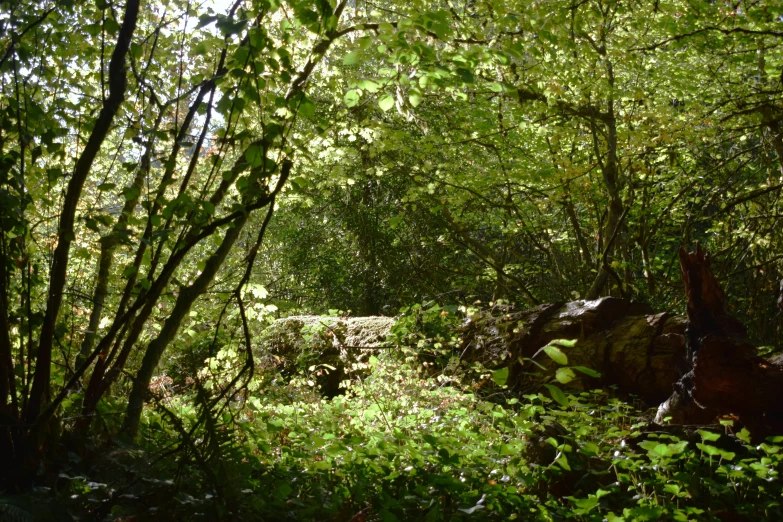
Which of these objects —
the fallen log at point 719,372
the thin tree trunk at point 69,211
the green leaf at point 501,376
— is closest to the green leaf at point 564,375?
the green leaf at point 501,376

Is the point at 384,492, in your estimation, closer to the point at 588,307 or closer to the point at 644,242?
the point at 588,307

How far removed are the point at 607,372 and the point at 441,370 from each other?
5.78 feet

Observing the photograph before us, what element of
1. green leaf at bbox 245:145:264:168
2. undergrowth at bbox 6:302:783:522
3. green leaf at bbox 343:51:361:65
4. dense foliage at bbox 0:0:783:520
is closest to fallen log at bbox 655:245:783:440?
undergrowth at bbox 6:302:783:522

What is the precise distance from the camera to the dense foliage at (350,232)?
2.41m

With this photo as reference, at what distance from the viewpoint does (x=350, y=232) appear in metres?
11.2

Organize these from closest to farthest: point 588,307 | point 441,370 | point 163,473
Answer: point 163,473 < point 588,307 < point 441,370

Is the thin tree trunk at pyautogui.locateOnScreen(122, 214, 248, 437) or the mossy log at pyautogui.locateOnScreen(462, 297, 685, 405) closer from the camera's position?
the thin tree trunk at pyautogui.locateOnScreen(122, 214, 248, 437)

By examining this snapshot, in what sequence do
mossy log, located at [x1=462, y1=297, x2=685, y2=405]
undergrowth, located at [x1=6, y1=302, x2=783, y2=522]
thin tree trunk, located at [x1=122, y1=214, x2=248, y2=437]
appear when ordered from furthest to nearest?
mossy log, located at [x1=462, y1=297, x2=685, y2=405]
thin tree trunk, located at [x1=122, y1=214, x2=248, y2=437]
undergrowth, located at [x1=6, y1=302, x2=783, y2=522]

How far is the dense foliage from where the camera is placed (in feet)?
7.89

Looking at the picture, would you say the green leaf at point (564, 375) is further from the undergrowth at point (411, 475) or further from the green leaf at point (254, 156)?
the green leaf at point (254, 156)

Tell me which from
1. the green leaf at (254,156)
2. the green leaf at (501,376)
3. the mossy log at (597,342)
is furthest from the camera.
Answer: the mossy log at (597,342)

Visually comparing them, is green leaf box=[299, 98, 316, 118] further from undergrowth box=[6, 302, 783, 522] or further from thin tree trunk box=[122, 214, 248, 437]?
undergrowth box=[6, 302, 783, 522]

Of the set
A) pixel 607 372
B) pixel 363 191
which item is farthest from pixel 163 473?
pixel 363 191

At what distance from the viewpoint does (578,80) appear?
6.14 m
